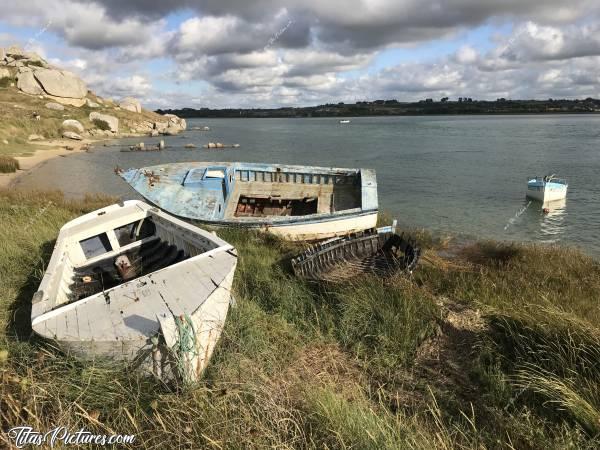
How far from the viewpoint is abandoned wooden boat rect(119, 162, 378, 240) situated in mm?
9734

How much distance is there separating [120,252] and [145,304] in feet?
11.2

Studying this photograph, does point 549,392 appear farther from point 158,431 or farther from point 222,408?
point 158,431

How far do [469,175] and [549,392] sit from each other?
82.4 feet

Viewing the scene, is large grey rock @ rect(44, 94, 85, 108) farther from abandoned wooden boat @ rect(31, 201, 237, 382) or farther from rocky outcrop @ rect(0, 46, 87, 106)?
abandoned wooden boat @ rect(31, 201, 237, 382)

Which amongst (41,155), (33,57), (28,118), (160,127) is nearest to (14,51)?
(33,57)

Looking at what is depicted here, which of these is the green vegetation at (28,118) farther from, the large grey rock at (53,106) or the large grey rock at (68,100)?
the large grey rock at (68,100)

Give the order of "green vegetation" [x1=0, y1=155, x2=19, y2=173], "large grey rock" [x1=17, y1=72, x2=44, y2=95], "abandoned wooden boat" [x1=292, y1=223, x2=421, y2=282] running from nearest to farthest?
1. "abandoned wooden boat" [x1=292, y1=223, x2=421, y2=282]
2. "green vegetation" [x1=0, y1=155, x2=19, y2=173]
3. "large grey rock" [x1=17, y1=72, x2=44, y2=95]

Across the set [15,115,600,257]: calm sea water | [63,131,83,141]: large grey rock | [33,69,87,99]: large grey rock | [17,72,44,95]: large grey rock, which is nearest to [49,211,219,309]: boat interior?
[15,115,600,257]: calm sea water

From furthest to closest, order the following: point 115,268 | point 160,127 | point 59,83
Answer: point 160,127, point 59,83, point 115,268

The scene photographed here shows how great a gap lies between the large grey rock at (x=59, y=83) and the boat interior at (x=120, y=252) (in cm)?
7127

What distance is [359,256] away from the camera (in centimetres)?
907

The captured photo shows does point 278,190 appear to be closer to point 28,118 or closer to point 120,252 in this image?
point 120,252

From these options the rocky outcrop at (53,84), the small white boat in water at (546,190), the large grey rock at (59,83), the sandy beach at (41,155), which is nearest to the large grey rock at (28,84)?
the rocky outcrop at (53,84)

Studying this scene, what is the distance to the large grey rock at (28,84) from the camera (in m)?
63.1
